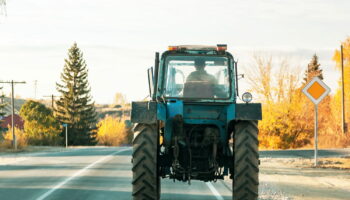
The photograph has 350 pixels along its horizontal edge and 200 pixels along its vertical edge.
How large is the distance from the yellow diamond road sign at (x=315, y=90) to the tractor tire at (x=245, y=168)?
10.6 meters

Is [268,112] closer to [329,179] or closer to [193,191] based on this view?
[329,179]

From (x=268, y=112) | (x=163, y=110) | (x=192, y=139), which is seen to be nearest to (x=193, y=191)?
(x=192, y=139)

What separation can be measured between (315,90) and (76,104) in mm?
82983

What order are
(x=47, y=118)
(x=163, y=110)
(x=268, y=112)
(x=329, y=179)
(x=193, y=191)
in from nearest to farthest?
(x=163, y=110), (x=193, y=191), (x=329, y=179), (x=268, y=112), (x=47, y=118)

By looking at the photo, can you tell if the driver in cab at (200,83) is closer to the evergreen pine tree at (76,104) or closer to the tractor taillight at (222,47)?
the tractor taillight at (222,47)

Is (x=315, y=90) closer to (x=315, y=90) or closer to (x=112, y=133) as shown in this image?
(x=315, y=90)

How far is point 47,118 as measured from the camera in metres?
84.7

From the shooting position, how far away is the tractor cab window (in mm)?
Answer: 10359

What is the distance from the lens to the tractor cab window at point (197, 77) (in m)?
10.4

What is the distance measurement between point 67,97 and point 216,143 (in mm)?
92456

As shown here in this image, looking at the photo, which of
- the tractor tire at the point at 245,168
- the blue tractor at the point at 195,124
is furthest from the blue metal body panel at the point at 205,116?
the tractor tire at the point at 245,168

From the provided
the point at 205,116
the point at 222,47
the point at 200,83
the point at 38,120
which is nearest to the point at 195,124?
the point at 205,116

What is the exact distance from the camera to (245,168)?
31.1 feet

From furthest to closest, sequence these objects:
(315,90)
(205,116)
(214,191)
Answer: (315,90)
(214,191)
(205,116)
